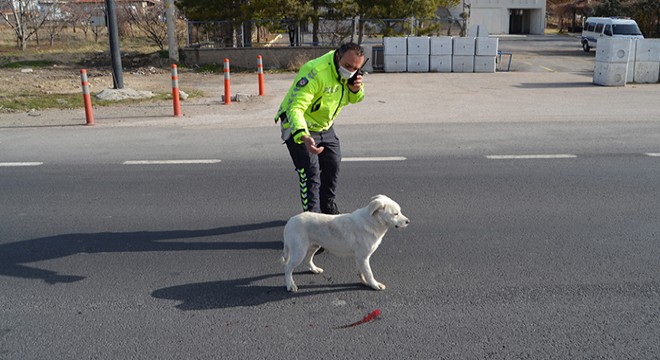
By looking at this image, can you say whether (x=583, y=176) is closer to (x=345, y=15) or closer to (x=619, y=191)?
(x=619, y=191)

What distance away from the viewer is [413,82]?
19.5 meters

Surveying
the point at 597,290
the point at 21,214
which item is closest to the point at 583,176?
the point at 597,290

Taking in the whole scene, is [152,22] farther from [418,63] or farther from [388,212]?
[388,212]

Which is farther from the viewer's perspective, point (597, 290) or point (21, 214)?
point (21, 214)

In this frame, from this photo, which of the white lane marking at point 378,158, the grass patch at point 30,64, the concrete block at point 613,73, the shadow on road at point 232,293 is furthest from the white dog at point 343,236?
the grass patch at point 30,64

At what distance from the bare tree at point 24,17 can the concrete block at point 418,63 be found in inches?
893

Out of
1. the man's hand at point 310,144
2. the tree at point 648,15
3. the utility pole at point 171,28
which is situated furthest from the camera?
the tree at point 648,15

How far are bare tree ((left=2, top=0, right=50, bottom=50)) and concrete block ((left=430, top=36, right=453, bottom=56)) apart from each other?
76.7ft

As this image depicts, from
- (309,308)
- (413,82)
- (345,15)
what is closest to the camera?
(309,308)

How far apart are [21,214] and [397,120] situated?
26.2ft

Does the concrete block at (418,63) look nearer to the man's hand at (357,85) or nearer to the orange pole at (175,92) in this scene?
the orange pole at (175,92)

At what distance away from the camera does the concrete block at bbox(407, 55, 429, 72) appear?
2234 centimetres

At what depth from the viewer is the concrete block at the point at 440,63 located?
878 inches

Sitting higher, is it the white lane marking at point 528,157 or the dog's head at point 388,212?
the dog's head at point 388,212
